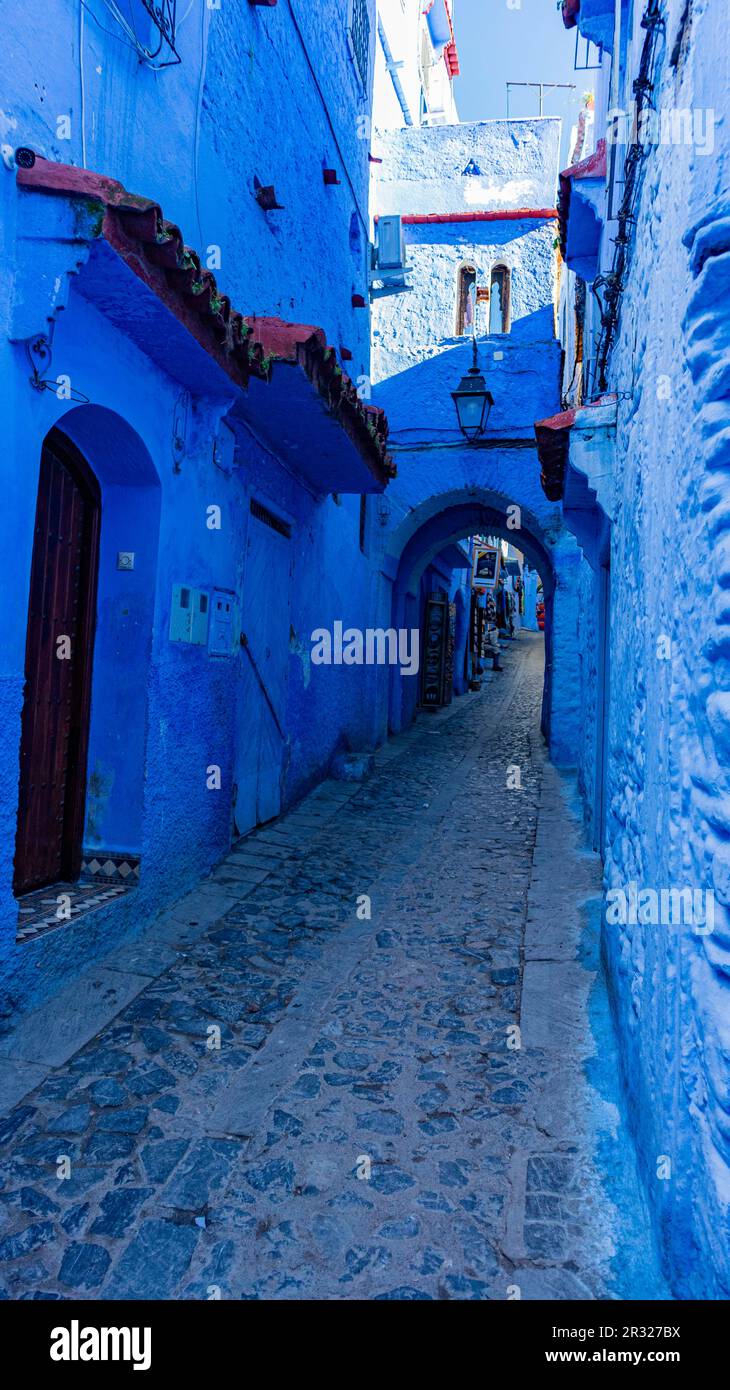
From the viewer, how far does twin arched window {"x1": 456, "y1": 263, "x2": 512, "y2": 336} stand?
12.6 metres

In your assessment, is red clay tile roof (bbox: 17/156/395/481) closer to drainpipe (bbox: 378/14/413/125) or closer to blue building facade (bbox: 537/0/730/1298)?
blue building facade (bbox: 537/0/730/1298)

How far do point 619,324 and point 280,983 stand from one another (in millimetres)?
3980

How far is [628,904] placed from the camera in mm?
3268

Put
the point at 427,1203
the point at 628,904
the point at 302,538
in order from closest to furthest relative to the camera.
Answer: the point at 427,1203, the point at 628,904, the point at 302,538

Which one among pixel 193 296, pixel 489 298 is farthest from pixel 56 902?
pixel 489 298

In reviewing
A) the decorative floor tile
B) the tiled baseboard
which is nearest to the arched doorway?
→ the tiled baseboard

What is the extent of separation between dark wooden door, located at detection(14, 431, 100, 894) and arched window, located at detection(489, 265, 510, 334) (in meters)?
9.76

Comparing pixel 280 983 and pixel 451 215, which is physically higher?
pixel 451 215

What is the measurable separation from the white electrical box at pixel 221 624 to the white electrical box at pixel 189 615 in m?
0.09

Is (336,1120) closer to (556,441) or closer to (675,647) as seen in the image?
(675,647)

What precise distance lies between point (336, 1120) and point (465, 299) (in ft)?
41.1

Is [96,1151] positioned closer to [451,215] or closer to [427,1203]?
[427,1203]
